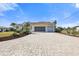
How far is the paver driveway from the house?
14 centimetres

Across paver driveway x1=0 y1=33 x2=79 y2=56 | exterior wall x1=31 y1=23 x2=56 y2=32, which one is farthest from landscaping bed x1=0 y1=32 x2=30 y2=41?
exterior wall x1=31 y1=23 x2=56 y2=32

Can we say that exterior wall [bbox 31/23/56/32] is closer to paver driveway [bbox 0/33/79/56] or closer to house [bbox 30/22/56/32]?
house [bbox 30/22/56/32]

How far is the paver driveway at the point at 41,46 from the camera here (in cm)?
376

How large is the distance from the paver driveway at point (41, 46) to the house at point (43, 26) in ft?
0.46

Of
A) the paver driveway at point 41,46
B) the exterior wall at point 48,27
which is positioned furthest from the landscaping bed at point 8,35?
the exterior wall at point 48,27

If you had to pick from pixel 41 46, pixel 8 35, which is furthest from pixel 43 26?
pixel 8 35

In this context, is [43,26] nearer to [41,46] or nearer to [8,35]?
[41,46]

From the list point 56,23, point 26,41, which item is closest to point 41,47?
point 26,41

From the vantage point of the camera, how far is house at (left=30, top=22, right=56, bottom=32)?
13.2 feet

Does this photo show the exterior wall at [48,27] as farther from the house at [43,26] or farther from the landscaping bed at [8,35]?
the landscaping bed at [8,35]

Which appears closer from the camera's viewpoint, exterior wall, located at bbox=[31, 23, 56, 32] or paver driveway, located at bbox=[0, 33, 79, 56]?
paver driveway, located at bbox=[0, 33, 79, 56]

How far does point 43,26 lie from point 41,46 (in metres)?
0.50

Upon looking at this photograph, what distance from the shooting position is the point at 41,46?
12.8 feet

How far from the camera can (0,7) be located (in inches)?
151
